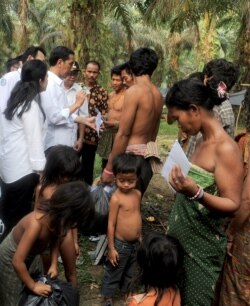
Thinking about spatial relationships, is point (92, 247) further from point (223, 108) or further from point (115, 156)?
point (223, 108)

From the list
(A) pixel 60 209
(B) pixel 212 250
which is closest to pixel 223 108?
(B) pixel 212 250

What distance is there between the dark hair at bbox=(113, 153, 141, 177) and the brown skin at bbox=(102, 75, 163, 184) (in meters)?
0.20

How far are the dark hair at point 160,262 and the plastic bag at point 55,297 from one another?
0.38m

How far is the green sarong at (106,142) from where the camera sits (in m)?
4.89

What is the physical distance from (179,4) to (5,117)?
21.5ft

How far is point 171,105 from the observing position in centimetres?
220

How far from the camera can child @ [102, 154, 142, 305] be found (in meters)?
3.25

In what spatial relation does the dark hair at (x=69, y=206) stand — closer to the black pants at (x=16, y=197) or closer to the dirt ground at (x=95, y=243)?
the black pants at (x=16, y=197)

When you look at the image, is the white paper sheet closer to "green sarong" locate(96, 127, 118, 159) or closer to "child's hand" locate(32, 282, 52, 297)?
"child's hand" locate(32, 282, 52, 297)

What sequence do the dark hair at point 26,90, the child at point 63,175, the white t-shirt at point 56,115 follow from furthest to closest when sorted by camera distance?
the white t-shirt at point 56,115 < the dark hair at point 26,90 < the child at point 63,175

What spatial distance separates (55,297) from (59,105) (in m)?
1.97

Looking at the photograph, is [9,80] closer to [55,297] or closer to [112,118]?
[112,118]

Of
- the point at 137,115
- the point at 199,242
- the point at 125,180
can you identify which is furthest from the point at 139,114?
the point at 199,242

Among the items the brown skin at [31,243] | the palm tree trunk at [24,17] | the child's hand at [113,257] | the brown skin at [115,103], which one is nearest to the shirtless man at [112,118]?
the brown skin at [115,103]
